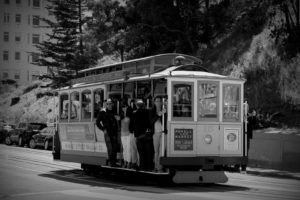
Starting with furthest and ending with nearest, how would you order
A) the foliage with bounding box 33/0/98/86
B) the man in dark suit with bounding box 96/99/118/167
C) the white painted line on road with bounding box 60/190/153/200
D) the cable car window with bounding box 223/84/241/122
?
the foliage with bounding box 33/0/98/86 < the man in dark suit with bounding box 96/99/118/167 < the cable car window with bounding box 223/84/241/122 < the white painted line on road with bounding box 60/190/153/200

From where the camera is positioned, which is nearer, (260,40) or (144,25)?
(260,40)

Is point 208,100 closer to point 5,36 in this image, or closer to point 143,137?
point 143,137

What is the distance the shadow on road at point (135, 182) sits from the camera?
565 inches

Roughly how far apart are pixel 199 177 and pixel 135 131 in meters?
2.16

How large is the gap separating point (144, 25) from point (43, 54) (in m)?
13.3

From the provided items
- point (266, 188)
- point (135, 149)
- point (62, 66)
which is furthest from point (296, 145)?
point (62, 66)

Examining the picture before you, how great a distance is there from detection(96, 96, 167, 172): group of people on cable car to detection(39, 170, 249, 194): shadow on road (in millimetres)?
455

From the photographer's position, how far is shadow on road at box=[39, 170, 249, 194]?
565 inches

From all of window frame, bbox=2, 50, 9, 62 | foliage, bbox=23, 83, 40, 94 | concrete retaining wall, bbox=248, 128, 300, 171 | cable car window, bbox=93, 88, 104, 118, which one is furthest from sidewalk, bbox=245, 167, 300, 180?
foliage, bbox=23, 83, 40, 94

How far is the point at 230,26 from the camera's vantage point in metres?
37.8

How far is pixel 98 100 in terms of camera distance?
58.9ft

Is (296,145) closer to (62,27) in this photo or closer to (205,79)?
(205,79)

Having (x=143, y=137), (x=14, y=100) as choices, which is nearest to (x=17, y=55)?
(x=14, y=100)

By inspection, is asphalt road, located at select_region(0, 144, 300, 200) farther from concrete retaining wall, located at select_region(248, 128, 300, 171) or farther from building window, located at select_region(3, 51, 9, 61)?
building window, located at select_region(3, 51, 9, 61)
